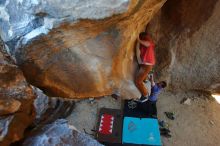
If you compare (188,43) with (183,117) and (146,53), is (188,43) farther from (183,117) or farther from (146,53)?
(146,53)

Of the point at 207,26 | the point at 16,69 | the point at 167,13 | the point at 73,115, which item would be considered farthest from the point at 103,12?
the point at 73,115

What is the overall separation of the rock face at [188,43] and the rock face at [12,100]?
1.12 m

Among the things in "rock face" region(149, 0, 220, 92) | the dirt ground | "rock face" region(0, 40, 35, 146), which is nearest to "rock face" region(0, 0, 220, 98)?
"rock face" region(0, 40, 35, 146)

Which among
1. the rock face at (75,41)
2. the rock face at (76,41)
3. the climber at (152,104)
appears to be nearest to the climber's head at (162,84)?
the climber at (152,104)

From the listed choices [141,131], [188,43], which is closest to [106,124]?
[141,131]

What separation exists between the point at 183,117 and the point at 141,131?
0.38 m

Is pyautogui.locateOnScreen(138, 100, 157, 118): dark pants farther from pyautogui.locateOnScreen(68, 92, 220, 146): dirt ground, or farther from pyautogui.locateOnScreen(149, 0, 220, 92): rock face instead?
pyautogui.locateOnScreen(149, 0, 220, 92): rock face

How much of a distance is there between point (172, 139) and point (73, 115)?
78 centimetres

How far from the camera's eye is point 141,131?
2.66 m

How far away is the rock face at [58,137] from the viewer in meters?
1.37

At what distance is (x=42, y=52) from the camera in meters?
1.43

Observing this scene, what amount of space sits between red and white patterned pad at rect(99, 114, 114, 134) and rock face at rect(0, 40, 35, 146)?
1.33m

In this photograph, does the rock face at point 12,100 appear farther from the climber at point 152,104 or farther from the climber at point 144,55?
the climber at point 152,104

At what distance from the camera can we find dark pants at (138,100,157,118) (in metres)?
2.74
